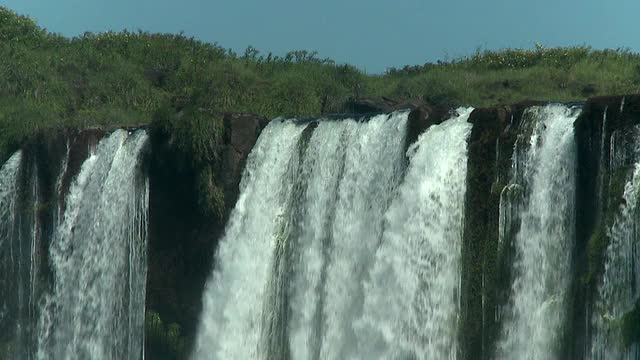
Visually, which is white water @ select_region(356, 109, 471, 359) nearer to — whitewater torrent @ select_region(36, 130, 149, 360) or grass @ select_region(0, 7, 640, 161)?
whitewater torrent @ select_region(36, 130, 149, 360)

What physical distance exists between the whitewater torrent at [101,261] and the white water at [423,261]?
6.14 meters

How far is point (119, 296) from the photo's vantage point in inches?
1084

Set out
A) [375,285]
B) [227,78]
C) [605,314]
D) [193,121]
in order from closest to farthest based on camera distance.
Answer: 1. [605,314]
2. [375,285]
3. [193,121]
4. [227,78]

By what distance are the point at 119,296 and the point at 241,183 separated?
3.47 meters

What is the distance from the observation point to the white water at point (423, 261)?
21.7 metres

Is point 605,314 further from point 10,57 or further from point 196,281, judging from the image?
point 10,57

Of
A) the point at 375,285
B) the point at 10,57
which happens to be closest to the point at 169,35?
the point at 10,57

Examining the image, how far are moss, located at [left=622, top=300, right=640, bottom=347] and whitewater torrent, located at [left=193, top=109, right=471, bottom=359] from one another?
9.92ft

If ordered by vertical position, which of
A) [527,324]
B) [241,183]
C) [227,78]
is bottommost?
[527,324]

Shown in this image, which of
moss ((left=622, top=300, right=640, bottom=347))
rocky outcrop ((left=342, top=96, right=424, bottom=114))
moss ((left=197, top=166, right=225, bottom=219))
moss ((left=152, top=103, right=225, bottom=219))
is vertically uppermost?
rocky outcrop ((left=342, top=96, right=424, bottom=114))

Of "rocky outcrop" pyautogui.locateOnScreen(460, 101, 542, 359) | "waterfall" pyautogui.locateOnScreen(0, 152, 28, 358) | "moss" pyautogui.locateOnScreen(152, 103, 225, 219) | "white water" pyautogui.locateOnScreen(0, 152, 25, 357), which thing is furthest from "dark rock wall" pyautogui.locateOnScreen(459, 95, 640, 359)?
"white water" pyautogui.locateOnScreen(0, 152, 25, 357)

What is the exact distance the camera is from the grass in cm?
3425

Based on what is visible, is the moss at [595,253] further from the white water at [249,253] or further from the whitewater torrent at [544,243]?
Result: the white water at [249,253]

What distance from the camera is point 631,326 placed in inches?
751
